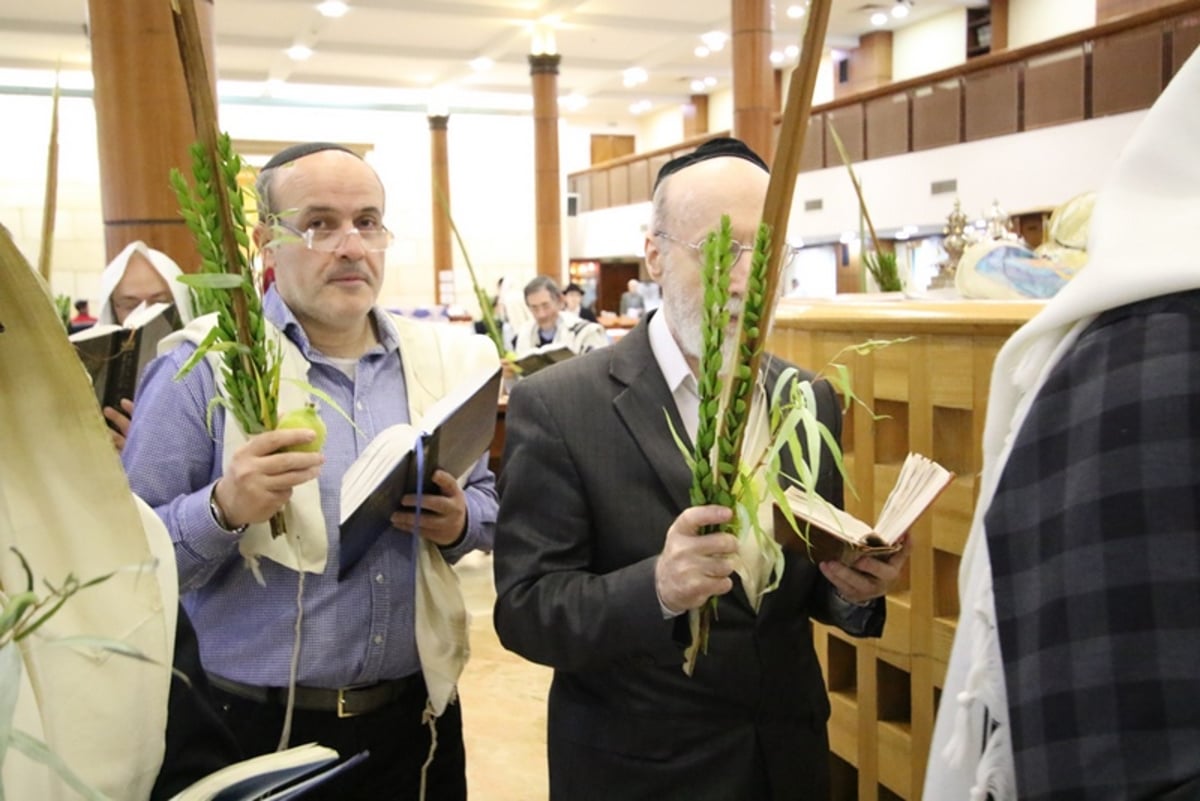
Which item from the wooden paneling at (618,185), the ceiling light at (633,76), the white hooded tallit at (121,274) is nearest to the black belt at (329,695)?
the white hooded tallit at (121,274)

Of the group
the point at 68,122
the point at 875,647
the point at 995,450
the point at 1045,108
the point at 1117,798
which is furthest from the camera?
the point at 68,122

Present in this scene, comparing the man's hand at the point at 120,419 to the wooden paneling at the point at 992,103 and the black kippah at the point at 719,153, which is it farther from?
the wooden paneling at the point at 992,103

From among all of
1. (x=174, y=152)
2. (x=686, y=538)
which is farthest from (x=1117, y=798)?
(x=174, y=152)

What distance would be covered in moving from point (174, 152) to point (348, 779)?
3.28 metres

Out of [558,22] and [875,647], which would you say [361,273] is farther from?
[558,22]

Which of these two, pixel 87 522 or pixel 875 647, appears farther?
pixel 875 647

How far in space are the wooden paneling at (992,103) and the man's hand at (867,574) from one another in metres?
14.0

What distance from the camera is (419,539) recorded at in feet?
6.48

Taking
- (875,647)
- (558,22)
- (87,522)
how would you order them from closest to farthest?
(87,522) → (875,647) → (558,22)

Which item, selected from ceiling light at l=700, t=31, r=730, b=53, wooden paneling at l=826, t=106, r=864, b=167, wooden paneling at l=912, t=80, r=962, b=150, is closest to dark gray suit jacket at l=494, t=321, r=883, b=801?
wooden paneling at l=912, t=80, r=962, b=150

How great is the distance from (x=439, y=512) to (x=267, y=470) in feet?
1.31

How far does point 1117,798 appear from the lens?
0.90m

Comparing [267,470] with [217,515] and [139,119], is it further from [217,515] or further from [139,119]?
[139,119]

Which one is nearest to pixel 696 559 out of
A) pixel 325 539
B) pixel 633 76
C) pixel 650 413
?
pixel 650 413
